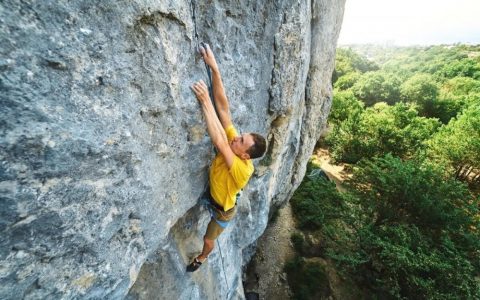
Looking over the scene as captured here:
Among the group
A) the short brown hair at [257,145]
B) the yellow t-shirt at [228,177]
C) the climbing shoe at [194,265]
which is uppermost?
the short brown hair at [257,145]

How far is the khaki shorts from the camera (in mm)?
4133

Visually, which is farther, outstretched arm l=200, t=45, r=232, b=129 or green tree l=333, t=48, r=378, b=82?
green tree l=333, t=48, r=378, b=82

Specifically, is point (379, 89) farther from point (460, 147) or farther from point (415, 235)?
point (415, 235)

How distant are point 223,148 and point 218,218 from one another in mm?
1316

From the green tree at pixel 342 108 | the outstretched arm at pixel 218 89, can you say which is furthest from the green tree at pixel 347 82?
the outstretched arm at pixel 218 89

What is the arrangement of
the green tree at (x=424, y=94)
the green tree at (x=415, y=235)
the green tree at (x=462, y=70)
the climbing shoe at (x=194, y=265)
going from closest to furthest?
the climbing shoe at (x=194, y=265), the green tree at (x=415, y=235), the green tree at (x=424, y=94), the green tree at (x=462, y=70)

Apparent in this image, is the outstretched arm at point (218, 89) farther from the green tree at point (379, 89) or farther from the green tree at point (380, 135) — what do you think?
the green tree at point (379, 89)

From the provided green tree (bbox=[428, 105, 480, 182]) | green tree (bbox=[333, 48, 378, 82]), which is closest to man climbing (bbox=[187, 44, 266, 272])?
green tree (bbox=[428, 105, 480, 182])

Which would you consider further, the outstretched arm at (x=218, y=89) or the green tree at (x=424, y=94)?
the green tree at (x=424, y=94)

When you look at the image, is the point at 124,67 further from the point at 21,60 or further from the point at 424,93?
the point at 424,93

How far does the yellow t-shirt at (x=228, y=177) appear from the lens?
3.57m

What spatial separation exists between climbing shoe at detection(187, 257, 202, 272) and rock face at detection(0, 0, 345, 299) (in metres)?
0.10

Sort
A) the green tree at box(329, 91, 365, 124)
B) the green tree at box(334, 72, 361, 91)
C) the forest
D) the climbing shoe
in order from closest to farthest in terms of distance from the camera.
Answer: the climbing shoe, the forest, the green tree at box(329, 91, 365, 124), the green tree at box(334, 72, 361, 91)

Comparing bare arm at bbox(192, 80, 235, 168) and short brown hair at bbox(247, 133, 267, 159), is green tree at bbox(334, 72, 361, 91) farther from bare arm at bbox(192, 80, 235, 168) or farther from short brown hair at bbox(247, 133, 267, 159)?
bare arm at bbox(192, 80, 235, 168)
